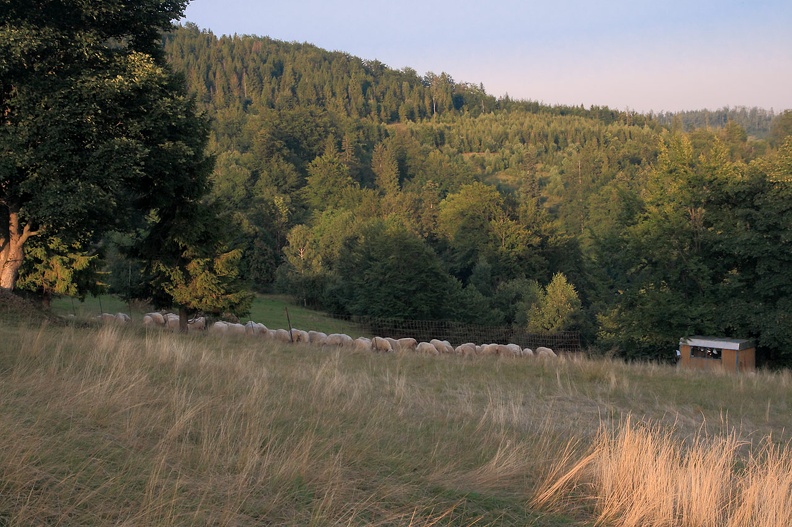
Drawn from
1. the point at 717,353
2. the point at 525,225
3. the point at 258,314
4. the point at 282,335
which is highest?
the point at 525,225

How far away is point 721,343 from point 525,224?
47288mm

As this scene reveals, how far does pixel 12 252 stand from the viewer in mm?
14344

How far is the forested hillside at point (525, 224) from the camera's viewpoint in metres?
28.8

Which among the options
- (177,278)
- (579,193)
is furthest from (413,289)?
(579,193)

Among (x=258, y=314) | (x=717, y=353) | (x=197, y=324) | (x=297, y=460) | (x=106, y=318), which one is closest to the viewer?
(x=297, y=460)

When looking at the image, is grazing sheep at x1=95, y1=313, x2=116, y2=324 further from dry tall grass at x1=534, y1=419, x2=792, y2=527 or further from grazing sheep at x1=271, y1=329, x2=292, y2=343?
dry tall grass at x1=534, y1=419, x2=792, y2=527

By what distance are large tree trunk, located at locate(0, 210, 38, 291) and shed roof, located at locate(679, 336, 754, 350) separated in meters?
23.2

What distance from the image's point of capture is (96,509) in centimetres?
353

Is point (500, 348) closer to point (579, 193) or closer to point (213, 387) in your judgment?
point (213, 387)

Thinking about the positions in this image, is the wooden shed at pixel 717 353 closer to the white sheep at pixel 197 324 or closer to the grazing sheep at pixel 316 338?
the grazing sheep at pixel 316 338

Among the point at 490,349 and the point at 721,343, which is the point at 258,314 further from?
the point at 721,343

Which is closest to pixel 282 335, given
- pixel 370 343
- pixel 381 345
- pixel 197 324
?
pixel 370 343

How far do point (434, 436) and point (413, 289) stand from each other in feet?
148

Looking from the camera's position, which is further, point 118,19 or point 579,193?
point 579,193
